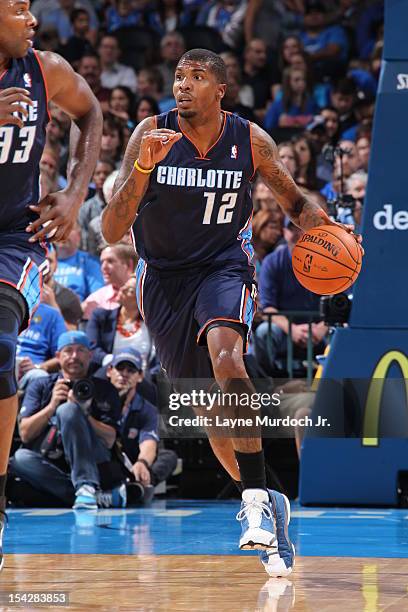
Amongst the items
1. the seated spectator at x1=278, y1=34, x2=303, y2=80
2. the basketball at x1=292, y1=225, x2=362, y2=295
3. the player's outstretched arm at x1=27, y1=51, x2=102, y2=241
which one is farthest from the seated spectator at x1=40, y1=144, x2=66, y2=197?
the player's outstretched arm at x1=27, y1=51, x2=102, y2=241

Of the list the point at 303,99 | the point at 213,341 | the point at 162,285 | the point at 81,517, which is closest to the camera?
the point at 213,341

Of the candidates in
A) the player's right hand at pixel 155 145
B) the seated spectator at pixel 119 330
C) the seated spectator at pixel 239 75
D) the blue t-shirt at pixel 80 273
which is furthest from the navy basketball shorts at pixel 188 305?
the seated spectator at pixel 239 75

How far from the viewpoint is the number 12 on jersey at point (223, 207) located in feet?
18.2

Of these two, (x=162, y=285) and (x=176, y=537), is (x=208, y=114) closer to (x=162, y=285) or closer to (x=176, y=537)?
(x=162, y=285)

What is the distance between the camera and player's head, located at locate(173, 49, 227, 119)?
5.45 m

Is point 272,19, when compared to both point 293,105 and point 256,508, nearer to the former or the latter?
point 293,105

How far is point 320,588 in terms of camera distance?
4676 mm

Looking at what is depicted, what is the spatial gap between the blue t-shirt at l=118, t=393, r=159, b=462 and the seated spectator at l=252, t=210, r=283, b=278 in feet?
7.42

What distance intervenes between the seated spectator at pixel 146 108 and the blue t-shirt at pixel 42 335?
14.6 ft

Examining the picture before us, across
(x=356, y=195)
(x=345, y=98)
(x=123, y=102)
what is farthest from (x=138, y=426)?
(x=345, y=98)

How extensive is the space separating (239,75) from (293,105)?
89 centimetres

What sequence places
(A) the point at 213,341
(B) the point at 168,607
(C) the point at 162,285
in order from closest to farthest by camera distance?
(B) the point at 168,607 < (A) the point at 213,341 < (C) the point at 162,285

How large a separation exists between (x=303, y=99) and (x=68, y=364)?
254 inches

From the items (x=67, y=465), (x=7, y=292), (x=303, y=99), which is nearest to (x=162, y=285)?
(x=7, y=292)
